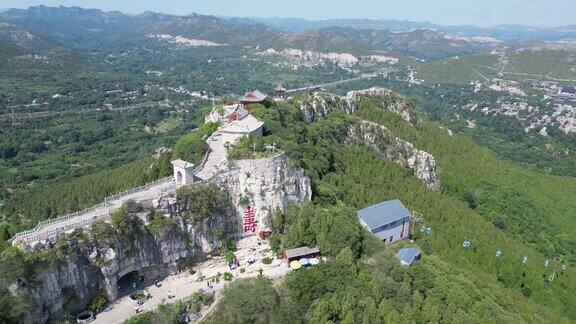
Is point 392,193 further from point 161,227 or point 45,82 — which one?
point 45,82

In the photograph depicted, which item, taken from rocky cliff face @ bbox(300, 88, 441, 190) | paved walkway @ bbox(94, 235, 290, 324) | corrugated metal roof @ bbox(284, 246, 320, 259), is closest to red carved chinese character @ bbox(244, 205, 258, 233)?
paved walkway @ bbox(94, 235, 290, 324)

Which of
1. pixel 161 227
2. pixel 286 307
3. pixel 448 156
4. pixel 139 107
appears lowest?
pixel 139 107

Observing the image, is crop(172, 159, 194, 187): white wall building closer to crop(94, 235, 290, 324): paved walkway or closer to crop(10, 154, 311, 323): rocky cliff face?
crop(10, 154, 311, 323): rocky cliff face

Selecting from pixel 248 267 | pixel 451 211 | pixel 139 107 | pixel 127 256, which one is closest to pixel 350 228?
pixel 248 267

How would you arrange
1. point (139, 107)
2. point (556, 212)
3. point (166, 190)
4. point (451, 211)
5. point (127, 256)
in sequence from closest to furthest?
point (127, 256), point (166, 190), point (451, 211), point (556, 212), point (139, 107)

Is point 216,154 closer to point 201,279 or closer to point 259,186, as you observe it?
point 259,186

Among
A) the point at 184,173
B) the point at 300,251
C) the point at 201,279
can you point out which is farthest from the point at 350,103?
the point at 201,279
